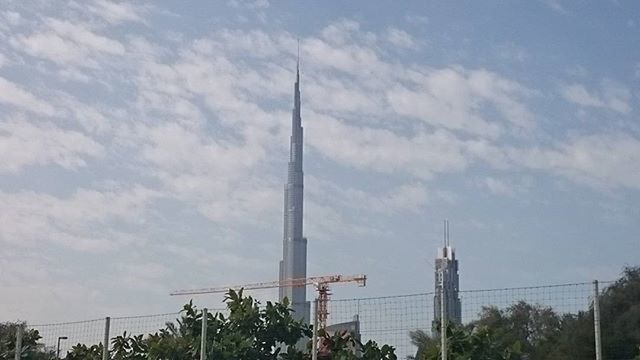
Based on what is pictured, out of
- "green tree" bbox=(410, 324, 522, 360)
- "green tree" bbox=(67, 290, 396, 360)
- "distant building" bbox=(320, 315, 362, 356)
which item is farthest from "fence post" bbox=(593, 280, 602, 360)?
"green tree" bbox=(67, 290, 396, 360)

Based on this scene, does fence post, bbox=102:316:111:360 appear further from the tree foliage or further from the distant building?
the tree foliage

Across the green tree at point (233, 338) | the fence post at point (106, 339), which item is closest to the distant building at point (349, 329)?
the green tree at point (233, 338)

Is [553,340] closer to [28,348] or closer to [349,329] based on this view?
[349,329]

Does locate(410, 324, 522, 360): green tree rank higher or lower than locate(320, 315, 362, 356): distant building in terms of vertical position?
lower

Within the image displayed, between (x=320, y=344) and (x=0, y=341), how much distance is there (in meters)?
9.38

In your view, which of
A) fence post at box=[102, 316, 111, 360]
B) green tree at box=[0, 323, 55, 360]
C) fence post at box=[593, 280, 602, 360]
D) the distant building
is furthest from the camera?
green tree at box=[0, 323, 55, 360]

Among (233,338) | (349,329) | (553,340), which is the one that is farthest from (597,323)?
(233,338)

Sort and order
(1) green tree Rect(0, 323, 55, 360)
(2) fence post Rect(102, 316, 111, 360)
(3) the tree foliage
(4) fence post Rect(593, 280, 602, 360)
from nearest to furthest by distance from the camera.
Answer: (4) fence post Rect(593, 280, 602, 360), (3) the tree foliage, (2) fence post Rect(102, 316, 111, 360), (1) green tree Rect(0, 323, 55, 360)

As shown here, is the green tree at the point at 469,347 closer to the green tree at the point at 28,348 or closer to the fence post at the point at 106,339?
the fence post at the point at 106,339

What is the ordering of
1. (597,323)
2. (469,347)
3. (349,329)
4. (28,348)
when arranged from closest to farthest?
(597,323)
(469,347)
(349,329)
(28,348)

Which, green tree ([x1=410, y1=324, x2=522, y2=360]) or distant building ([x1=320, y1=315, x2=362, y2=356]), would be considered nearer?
green tree ([x1=410, y1=324, x2=522, y2=360])

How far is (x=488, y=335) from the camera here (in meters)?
14.7

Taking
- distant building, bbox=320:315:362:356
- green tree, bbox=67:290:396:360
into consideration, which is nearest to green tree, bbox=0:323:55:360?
green tree, bbox=67:290:396:360

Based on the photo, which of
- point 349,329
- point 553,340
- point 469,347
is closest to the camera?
point 469,347
